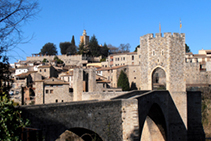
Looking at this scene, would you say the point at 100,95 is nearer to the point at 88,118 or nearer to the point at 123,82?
the point at 123,82

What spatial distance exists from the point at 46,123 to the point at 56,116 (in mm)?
504

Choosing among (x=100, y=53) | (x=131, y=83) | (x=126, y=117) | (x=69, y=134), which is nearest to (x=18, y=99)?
(x=131, y=83)

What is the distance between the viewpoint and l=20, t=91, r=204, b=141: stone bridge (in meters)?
10.3

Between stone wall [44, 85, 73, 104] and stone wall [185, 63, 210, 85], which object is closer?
stone wall [44, 85, 73, 104]

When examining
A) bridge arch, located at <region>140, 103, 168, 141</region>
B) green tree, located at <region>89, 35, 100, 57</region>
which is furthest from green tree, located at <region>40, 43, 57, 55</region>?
bridge arch, located at <region>140, 103, 168, 141</region>

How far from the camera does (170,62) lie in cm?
2330

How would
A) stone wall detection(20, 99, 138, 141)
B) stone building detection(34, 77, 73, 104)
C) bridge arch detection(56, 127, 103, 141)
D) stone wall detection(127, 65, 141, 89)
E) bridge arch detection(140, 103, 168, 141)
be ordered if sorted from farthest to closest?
1. stone wall detection(127, 65, 141, 89)
2. stone building detection(34, 77, 73, 104)
3. bridge arch detection(140, 103, 168, 141)
4. bridge arch detection(56, 127, 103, 141)
5. stone wall detection(20, 99, 138, 141)

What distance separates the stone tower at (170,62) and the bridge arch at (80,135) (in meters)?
10.8

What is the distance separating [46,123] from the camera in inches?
403

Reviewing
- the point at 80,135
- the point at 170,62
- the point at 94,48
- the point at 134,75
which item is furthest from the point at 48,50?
the point at 80,135

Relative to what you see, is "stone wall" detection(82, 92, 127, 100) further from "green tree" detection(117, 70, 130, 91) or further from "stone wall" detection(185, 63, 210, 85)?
"stone wall" detection(185, 63, 210, 85)

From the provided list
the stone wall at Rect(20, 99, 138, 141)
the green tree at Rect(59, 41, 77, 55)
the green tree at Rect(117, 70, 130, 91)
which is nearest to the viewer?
the stone wall at Rect(20, 99, 138, 141)

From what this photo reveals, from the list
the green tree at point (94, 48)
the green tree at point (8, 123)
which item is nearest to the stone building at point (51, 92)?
the green tree at point (8, 123)

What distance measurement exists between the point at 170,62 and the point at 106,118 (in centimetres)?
1213
